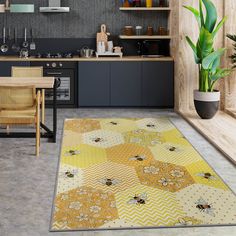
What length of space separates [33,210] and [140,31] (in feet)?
16.9

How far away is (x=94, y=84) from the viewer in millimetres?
7656

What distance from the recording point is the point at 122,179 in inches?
162

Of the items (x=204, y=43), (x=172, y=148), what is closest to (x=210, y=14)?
(x=204, y=43)

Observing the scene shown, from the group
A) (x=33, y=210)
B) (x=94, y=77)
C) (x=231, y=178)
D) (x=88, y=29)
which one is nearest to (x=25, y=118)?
(x=33, y=210)

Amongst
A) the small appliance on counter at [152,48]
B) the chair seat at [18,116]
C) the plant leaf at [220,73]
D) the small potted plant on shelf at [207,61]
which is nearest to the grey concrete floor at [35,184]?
the chair seat at [18,116]

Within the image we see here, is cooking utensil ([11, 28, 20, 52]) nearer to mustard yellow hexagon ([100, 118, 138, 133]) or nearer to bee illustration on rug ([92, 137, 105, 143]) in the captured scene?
mustard yellow hexagon ([100, 118, 138, 133])

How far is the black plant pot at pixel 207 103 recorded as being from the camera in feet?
21.2

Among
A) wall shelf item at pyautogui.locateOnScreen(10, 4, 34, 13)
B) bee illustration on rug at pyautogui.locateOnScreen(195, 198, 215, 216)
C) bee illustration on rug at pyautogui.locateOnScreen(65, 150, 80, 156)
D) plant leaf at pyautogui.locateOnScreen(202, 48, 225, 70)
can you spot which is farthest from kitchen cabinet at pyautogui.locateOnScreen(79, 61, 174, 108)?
bee illustration on rug at pyautogui.locateOnScreen(195, 198, 215, 216)

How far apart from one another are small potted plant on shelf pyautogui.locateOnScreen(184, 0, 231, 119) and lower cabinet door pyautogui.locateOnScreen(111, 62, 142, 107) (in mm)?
1260

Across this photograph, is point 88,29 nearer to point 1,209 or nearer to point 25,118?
point 25,118

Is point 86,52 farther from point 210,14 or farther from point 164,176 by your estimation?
point 164,176

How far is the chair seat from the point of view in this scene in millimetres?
4922

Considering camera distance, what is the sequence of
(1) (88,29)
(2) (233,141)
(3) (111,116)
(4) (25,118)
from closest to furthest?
1. (4) (25,118)
2. (2) (233,141)
3. (3) (111,116)
4. (1) (88,29)

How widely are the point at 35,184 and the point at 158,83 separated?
3993 millimetres
